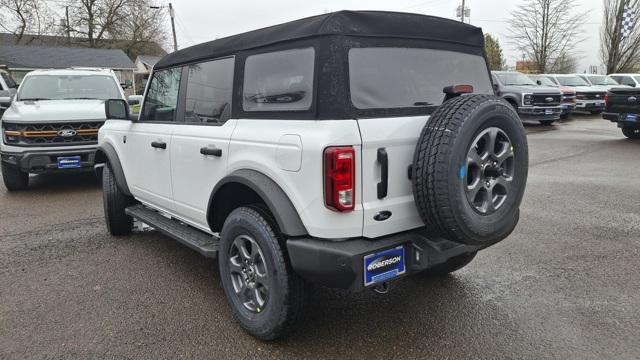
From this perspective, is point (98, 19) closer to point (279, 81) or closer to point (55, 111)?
point (55, 111)

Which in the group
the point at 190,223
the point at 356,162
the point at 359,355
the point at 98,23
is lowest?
the point at 359,355

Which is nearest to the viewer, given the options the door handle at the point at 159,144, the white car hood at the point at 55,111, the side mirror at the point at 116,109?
the door handle at the point at 159,144

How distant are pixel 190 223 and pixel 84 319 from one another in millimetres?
1002

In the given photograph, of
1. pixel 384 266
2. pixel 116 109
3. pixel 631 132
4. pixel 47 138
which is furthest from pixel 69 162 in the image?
pixel 631 132

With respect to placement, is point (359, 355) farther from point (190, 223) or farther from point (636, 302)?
point (636, 302)

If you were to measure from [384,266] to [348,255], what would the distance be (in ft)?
0.84

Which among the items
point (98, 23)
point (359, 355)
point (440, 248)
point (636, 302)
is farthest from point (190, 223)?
point (98, 23)

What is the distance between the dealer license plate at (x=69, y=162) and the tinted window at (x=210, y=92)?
4278 mm

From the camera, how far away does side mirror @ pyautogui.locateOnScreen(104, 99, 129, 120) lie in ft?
14.6

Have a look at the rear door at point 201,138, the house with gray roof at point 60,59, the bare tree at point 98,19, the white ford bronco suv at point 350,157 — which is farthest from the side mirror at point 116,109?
the bare tree at point 98,19

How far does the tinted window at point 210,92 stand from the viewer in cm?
325

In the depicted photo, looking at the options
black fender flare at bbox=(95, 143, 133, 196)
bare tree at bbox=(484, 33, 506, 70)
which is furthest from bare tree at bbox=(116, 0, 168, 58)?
black fender flare at bbox=(95, 143, 133, 196)

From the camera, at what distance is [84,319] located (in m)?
3.26

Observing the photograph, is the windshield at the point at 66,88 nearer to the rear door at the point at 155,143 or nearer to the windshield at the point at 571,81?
the rear door at the point at 155,143
